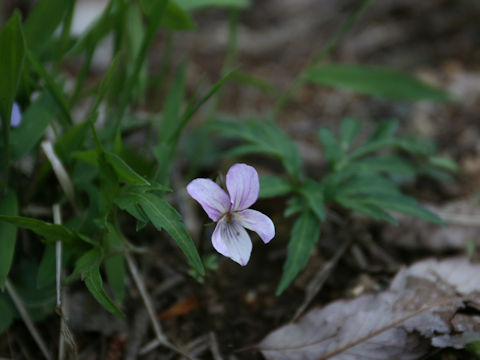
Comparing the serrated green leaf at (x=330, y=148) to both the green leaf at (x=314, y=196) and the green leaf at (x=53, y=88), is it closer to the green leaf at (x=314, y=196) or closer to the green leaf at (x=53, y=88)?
the green leaf at (x=314, y=196)

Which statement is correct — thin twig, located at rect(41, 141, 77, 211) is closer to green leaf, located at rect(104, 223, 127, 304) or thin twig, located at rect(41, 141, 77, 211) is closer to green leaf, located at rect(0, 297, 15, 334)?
green leaf, located at rect(104, 223, 127, 304)

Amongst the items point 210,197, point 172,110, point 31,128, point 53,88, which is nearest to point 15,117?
point 31,128

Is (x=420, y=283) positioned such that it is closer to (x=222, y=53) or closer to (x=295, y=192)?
(x=295, y=192)

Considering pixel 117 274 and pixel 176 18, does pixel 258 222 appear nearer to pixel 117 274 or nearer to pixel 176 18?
pixel 117 274

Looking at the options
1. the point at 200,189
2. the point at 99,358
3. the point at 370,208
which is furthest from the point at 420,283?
the point at 99,358

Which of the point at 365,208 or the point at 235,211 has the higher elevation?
the point at 235,211

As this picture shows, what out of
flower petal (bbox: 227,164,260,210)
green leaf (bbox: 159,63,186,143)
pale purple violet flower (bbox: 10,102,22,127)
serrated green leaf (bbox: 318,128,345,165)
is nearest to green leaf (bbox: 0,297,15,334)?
pale purple violet flower (bbox: 10,102,22,127)

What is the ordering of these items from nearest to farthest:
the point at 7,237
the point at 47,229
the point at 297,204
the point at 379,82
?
the point at 47,229, the point at 7,237, the point at 297,204, the point at 379,82

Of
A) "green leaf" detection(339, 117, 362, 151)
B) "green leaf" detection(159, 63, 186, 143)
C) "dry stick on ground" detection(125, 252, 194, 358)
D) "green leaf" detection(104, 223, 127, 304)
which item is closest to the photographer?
"green leaf" detection(104, 223, 127, 304)
